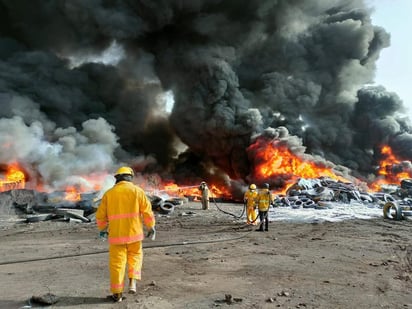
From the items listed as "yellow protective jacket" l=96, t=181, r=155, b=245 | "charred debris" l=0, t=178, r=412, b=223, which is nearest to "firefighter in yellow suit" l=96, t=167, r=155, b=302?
"yellow protective jacket" l=96, t=181, r=155, b=245

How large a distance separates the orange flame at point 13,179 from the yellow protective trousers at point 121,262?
68.0ft

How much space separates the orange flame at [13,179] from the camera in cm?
2289

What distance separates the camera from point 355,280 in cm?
570

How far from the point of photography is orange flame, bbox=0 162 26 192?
22.9m

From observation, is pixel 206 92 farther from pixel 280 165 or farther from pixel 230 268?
pixel 230 268

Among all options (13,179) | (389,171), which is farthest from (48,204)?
(389,171)

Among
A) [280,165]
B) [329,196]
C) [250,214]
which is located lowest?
[250,214]

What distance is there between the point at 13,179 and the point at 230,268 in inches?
827

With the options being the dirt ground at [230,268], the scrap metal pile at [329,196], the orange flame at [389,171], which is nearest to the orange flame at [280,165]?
the orange flame at [389,171]

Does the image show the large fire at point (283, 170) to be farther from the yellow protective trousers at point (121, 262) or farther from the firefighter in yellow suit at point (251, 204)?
the yellow protective trousers at point (121, 262)

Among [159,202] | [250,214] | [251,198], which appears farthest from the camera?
[159,202]

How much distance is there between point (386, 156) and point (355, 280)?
101 ft

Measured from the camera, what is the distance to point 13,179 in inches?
928

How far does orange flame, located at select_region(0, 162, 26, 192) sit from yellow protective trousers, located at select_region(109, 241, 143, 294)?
20.7m
